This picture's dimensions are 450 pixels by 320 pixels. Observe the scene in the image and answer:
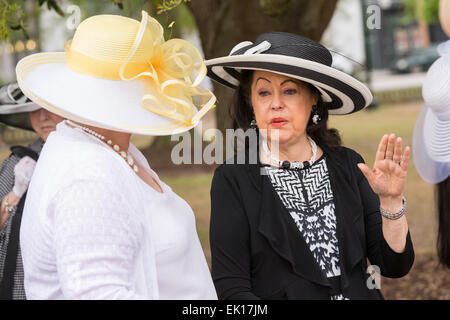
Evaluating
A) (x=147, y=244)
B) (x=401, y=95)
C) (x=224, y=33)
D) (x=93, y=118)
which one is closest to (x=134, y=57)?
(x=93, y=118)

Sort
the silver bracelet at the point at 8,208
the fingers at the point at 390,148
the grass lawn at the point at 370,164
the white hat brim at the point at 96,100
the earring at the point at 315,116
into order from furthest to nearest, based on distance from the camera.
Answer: the grass lawn at the point at 370,164
the silver bracelet at the point at 8,208
the earring at the point at 315,116
the fingers at the point at 390,148
the white hat brim at the point at 96,100

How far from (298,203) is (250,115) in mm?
505

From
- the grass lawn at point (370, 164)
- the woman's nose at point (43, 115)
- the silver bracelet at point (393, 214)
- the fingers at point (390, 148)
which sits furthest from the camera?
the grass lawn at point (370, 164)

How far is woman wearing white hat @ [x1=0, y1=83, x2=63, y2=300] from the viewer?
296 centimetres

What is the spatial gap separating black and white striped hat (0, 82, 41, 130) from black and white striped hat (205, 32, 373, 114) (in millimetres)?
1199

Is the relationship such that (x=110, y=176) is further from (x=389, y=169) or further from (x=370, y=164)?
(x=370, y=164)

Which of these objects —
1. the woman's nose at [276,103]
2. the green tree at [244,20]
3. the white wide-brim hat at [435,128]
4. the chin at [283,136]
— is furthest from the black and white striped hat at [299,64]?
the green tree at [244,20]

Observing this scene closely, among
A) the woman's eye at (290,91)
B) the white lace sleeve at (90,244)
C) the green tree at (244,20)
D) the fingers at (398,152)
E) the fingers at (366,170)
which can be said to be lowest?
the white lace sleeve at (90,244)

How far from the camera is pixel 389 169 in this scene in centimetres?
221

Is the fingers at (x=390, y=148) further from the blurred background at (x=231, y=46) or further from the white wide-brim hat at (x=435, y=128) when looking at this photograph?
the white wide-brim hat at (x=435, y=128)

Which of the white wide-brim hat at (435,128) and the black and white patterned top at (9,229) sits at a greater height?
the white wide-brim hat at (435,128)

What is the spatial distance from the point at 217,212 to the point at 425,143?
4.77 feet

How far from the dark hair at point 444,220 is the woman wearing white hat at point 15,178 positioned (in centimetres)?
210

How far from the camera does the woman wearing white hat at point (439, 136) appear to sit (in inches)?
113
